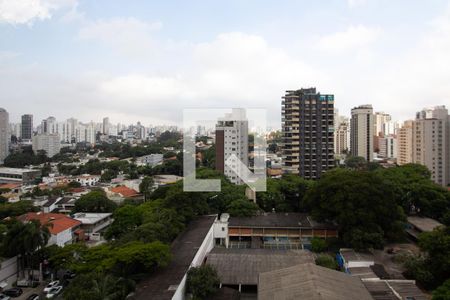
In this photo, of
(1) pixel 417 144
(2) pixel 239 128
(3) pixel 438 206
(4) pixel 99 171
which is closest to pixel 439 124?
(1) pixel 417 144

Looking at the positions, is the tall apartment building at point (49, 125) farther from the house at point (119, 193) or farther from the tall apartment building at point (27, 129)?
the house at point (119, 193)

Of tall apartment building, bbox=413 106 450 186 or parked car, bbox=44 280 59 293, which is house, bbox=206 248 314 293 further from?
tall apartment building, bbox=413 106 450 186

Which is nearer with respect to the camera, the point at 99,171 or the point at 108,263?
the point at 108,263

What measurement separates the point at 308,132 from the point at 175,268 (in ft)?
44.5

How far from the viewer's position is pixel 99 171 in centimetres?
2800

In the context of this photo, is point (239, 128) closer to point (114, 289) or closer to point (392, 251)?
point (392, 251)

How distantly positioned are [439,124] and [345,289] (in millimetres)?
20197

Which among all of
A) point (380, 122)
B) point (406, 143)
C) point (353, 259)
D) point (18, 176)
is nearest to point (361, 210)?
point (353, 259)

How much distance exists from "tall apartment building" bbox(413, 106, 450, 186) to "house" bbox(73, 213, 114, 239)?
2049 cm

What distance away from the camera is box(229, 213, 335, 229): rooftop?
12102 mm

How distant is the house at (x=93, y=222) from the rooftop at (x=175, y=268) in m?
3.97

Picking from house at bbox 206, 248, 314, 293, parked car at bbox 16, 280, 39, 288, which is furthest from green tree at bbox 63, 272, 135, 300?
parked car at bbox 16, 280, 39, 288

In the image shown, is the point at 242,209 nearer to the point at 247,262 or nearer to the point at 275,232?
the point at 275,232

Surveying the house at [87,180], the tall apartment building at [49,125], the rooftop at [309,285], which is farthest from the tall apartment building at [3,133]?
the rooftop at [309,285]
